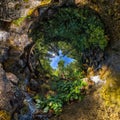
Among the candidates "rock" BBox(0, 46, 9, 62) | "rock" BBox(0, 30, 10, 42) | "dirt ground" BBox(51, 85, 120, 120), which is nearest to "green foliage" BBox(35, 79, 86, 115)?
"dirt ground" BBox(51, 85, 120, 120)

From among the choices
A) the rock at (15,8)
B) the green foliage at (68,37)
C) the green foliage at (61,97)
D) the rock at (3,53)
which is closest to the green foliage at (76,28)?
the green foliage at (68,37)

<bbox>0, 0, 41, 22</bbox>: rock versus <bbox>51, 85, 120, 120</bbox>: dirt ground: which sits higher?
<bbox>0, 0, 41, 22</bbox>: rock

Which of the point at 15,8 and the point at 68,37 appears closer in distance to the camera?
the point at 15,8

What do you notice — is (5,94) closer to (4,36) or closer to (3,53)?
(3,53)

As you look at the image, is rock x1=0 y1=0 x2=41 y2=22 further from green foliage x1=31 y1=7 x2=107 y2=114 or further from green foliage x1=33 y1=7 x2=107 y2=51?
green foliage x1=33 y1=7 x2=107 y2=51

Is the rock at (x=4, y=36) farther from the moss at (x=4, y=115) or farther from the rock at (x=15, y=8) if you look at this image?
the moss at (x=4, y=115)

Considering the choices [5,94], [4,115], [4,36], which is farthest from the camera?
[4,36]

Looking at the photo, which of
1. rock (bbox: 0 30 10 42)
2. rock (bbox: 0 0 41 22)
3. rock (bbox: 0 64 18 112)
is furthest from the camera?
rock (bbox: 0 0 41 22)

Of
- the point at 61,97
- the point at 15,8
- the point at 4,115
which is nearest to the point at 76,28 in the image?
the point at 15,8
